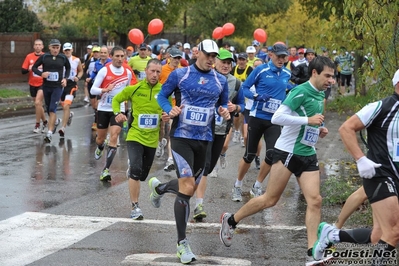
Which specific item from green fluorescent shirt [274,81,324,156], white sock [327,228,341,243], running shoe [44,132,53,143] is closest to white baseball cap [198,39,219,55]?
green fluorescent shirt [274,81,324,156]

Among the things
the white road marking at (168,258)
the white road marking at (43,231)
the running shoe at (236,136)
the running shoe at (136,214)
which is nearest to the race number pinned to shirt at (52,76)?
the running shoe at (236,136)

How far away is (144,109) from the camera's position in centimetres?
974

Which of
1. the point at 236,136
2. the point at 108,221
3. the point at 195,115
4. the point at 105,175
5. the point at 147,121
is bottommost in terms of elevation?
the point at 236,136

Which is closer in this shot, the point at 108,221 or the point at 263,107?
the point at 108,221

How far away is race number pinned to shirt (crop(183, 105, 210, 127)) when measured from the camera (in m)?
7.90

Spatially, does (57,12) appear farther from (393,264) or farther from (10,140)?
(393,264)

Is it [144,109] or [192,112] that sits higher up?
[192,112]

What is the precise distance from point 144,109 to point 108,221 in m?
1.54

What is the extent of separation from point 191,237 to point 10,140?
8.48m

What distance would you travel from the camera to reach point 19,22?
36656 mm

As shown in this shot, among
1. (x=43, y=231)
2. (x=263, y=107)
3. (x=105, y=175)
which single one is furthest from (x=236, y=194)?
(x=43, y=231)

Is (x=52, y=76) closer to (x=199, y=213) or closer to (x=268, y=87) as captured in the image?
(x=268, y=87)

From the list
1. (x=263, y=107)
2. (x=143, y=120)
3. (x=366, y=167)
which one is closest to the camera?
(x=366, y=167)

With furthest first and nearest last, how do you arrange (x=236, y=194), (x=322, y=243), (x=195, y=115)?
(x=236, y=194)
(x=195, y=115)
(x=322, y=243)
